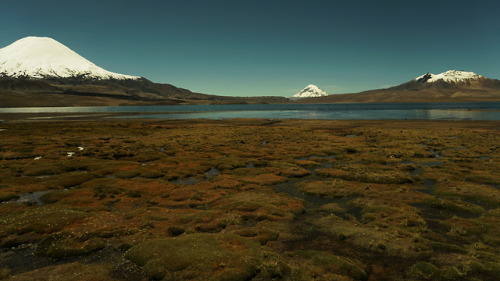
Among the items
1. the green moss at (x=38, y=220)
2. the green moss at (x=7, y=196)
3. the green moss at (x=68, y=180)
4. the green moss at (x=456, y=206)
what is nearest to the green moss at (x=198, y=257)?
the green moss at (x=38, y=220)

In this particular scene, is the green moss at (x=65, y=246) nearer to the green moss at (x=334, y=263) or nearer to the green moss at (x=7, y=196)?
the green moss at (x=7, y=196)

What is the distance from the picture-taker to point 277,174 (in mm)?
42500

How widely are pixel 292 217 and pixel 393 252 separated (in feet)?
29.5

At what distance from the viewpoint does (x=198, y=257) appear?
17.3 metres

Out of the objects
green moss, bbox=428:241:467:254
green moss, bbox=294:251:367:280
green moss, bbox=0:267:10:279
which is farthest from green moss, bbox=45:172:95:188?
green moss, bbox=428:241:467:254

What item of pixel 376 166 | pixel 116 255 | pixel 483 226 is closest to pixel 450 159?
pixel 376 166

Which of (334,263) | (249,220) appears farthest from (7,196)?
(334,263)

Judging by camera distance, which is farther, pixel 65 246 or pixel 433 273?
pixel 65 246

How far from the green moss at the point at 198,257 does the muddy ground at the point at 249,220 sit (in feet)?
0.26

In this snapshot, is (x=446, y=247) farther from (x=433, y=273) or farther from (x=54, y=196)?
(x=54, y=196)

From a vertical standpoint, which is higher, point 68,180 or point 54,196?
point 68,180

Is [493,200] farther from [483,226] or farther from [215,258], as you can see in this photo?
[215,258]

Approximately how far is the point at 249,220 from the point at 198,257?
8211 mm

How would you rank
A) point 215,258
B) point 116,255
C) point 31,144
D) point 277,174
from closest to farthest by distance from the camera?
point 215,258, point 116,255, point 277,174, point 31,144
